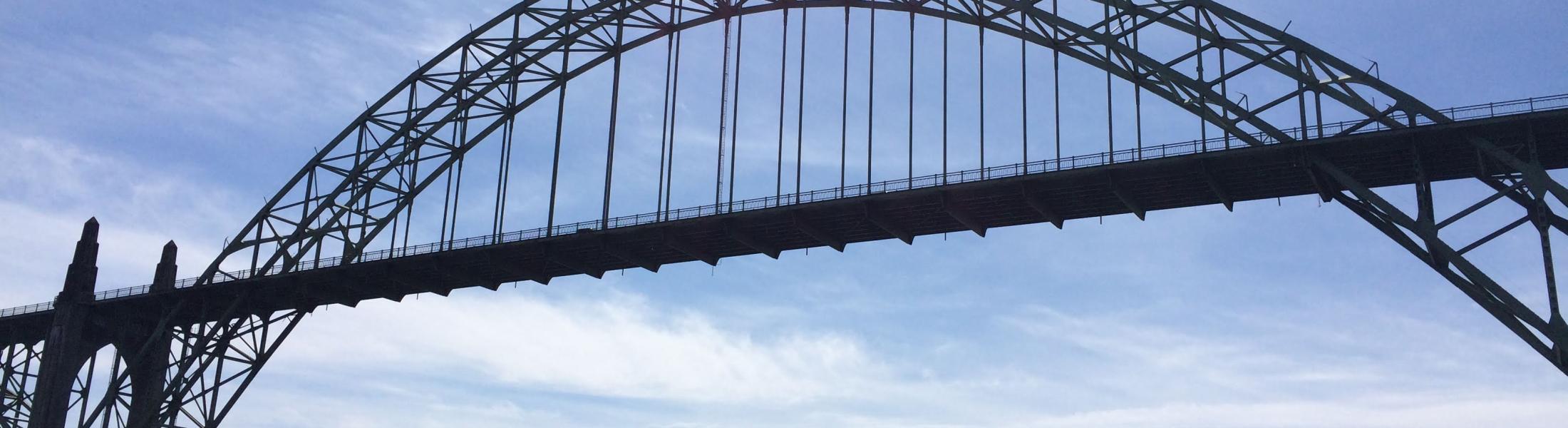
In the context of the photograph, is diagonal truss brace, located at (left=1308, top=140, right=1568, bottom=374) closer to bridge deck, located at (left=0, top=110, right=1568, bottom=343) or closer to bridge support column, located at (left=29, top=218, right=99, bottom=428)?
bridge deck, located at (left=0, top=110, right=1568, bottom=343)

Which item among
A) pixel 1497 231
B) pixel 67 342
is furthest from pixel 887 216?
pixel 67 342

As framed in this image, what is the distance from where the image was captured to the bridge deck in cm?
4688

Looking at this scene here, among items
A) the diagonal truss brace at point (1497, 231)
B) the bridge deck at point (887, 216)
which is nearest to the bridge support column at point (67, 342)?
the bridge deck at point (887, 216)

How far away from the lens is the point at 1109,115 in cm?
5378

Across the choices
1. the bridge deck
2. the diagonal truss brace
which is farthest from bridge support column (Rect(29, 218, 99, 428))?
the diagonal truss brace

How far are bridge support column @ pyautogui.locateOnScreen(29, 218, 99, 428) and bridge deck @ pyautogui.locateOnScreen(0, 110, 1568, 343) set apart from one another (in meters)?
1.39

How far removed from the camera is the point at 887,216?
57875 millimetres

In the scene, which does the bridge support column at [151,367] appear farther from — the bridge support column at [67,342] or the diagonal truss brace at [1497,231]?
the diagonal truss brace at [1497,231]

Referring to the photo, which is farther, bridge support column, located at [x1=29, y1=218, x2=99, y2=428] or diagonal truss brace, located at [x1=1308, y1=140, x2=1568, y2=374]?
bridge support column, located at [x1=29, y1=218, x2=99, y2=428]

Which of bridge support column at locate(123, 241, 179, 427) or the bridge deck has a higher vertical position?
the bridge deck

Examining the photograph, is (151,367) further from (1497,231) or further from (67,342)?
(1497,231)

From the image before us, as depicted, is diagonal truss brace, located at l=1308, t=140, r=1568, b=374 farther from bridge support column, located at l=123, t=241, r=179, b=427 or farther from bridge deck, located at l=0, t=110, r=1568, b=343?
bridge support column, located at l=123, t=241, r=179, b=427

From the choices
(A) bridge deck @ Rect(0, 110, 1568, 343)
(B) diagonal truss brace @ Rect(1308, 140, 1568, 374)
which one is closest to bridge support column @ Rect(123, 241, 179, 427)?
(A) bridge deck @ Rect(0, 110, 1568, 343)

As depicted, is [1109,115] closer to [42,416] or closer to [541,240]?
[541,240]
